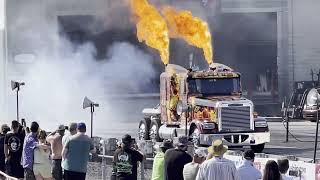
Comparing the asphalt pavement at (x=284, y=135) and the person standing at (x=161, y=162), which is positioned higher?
the person standing at (x=161, y=162)

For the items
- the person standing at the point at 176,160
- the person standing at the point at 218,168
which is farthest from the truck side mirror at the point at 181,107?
the person standing at the point at 218,168

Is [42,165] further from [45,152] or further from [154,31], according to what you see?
[154,31]

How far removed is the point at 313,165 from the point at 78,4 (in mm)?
30611

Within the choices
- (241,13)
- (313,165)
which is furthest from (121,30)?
(313,165)

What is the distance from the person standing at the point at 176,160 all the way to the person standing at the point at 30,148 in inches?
139

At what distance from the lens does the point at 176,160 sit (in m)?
11.4

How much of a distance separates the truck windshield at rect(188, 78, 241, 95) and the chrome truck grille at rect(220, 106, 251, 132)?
943 mm

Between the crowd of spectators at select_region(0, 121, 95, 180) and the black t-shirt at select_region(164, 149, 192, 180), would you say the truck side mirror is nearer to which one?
the crowd of spectators at select_region(0, 121, 95, 180)

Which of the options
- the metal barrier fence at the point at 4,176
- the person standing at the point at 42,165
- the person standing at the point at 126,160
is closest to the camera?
the person standing at the point at 126,160

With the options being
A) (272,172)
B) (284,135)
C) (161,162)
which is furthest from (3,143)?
(284,135)

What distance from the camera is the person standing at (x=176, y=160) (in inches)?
447

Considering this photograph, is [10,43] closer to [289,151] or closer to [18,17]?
[18,17]

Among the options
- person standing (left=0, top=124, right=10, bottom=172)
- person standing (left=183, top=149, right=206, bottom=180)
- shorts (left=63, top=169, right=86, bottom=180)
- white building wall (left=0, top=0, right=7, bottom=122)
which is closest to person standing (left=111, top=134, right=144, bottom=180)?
shorts (left=63, top=169, right=86, bottom=180)

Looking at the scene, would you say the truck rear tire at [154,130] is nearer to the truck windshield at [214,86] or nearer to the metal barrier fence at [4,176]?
the truck windshield at [214,86]
